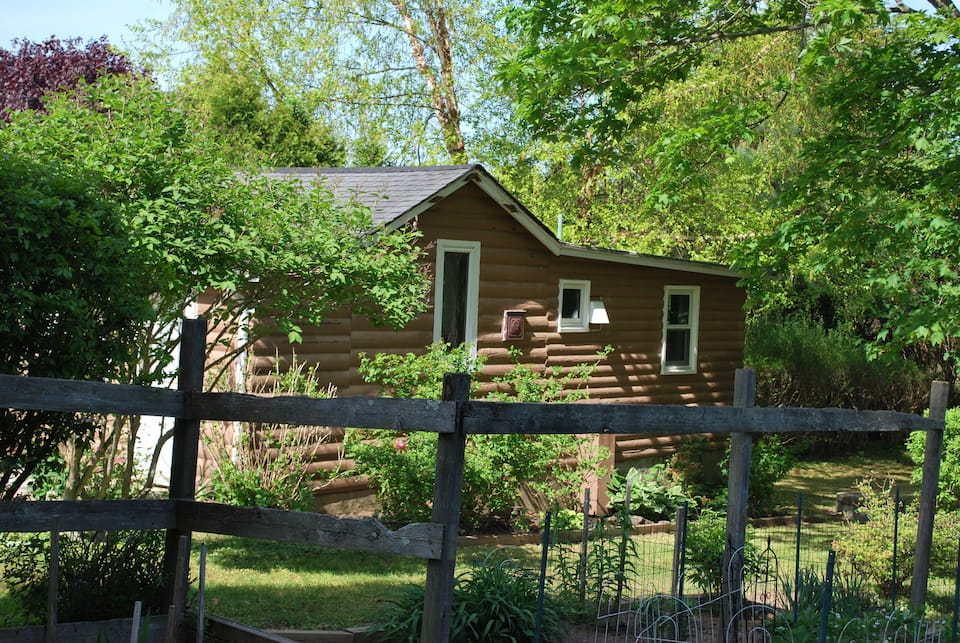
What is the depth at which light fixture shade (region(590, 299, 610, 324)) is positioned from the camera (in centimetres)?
1487

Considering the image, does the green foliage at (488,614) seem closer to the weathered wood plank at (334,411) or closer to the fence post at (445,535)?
the fence post at (445,535)

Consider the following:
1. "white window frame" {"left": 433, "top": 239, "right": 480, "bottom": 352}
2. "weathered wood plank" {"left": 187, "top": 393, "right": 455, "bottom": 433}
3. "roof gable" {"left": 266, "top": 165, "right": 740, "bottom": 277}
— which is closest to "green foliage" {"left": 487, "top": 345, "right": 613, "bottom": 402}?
"white window frame" {"left": 433, "top": 239, "right": 480, "bottom": 352}

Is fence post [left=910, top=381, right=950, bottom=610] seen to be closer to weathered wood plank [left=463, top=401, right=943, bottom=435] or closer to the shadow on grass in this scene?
weathered wood plank [left=463, top=401, right=943, bottom=435]

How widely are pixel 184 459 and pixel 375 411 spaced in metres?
1.20

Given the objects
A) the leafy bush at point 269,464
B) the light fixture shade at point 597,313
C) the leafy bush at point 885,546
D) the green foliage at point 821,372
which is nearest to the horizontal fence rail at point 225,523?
the leafy bush at point 269,464

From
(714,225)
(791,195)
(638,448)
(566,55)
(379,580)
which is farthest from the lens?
(714,225)

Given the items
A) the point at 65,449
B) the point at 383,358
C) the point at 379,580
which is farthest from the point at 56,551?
the point at 383,358

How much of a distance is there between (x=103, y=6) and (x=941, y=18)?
3122 cm

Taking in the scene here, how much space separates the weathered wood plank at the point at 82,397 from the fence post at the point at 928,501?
16.8 ft

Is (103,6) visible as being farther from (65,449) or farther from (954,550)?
(954,550)

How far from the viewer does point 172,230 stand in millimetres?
7914

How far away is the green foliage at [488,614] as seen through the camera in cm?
554

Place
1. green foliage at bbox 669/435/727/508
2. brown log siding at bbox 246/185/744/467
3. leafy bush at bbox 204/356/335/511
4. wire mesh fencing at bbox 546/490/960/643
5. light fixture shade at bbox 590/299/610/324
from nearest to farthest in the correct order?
1. wire mesh fencing at bbox 546/490/960/643
2. leafy bush at bbox 204/356/335/511
3. brown log siding at bbox 246/185/744/467
4. light fixture shade at bbox 590/299/610/324
5. green foliage at bbox 669/435/727/508

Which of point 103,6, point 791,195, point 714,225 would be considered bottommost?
point 791,195
